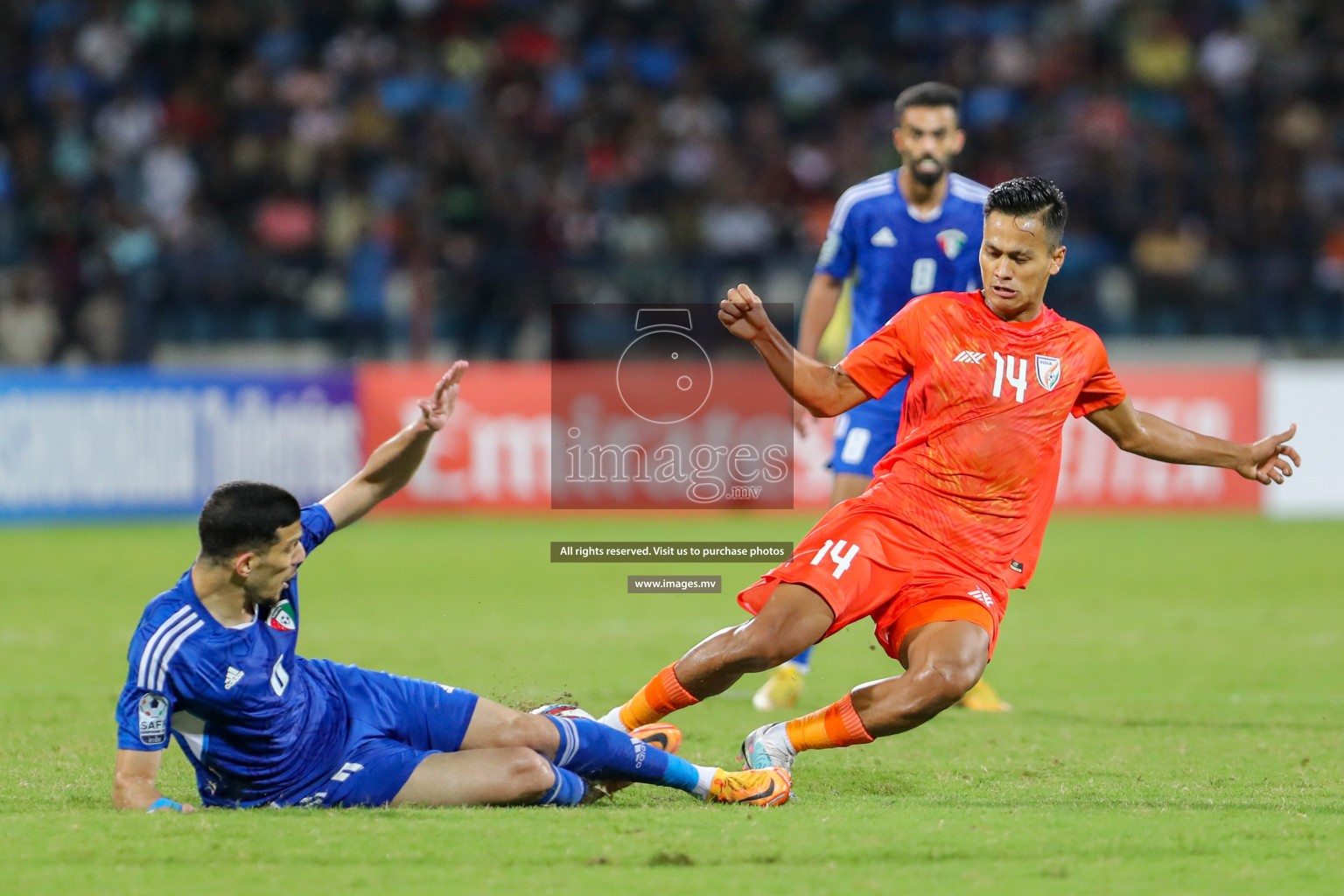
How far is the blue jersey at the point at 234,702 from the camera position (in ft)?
15.3

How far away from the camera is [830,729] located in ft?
17.3

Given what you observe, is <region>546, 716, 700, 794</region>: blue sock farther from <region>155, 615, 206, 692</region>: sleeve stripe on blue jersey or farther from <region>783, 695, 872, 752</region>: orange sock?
<region>155, 615, 206, 692</region>: sleeve stripe on blue jersey

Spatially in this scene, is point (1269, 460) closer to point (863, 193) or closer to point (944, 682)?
point (944, 682)

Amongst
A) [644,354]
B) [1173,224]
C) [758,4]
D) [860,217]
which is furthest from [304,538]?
[758,4]

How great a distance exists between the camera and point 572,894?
13.2 ft

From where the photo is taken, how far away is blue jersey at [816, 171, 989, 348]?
23.9 ft

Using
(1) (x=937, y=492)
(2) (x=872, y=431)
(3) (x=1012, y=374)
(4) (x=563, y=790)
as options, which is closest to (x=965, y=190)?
(2) (x=872, y=431)

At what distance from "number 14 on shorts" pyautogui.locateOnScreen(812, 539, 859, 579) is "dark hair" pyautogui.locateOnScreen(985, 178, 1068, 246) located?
1.24 m

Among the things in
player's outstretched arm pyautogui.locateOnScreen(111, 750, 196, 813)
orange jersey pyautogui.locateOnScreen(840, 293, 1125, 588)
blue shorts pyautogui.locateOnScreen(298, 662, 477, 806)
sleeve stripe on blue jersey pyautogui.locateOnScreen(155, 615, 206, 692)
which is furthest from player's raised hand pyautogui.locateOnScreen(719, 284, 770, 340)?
player's outstretched arm pyautogui.locateOnScreen(111, 750, 196, 813)

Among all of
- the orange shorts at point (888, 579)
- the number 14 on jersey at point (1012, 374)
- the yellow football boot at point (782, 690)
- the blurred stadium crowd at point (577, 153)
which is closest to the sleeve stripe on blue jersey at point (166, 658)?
the orange shorts at point (888, 579)

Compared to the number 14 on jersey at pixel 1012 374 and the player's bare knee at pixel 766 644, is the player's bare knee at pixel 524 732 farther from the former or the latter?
the number 14 on jersey at pixel 1012 374

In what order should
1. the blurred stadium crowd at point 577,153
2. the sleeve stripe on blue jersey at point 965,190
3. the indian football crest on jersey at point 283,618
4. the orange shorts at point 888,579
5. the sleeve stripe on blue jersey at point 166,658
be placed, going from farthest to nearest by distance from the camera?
the blurred stadium crowd at point 577,153, the sleeve stripe on blue jersey at point 965,190, the orange shorts at point 888,579, the indian football crest on jersey at point 283,618, the sleeve stripe on blue jersey at point 166,658

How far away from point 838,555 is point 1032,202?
1.36m

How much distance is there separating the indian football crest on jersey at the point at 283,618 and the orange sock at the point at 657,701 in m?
1.20
